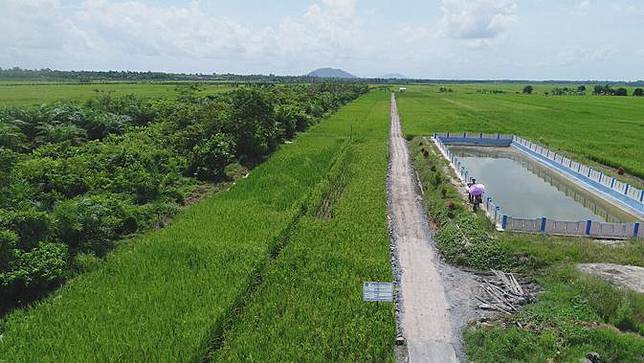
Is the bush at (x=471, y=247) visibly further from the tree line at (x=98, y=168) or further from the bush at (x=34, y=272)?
the bush at (x=34, y=272)

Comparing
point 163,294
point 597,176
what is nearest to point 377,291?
point 163,294

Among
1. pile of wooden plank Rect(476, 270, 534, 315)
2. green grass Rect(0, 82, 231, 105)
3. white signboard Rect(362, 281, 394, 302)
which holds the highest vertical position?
green grass Rect(0, 82, 231, 105)

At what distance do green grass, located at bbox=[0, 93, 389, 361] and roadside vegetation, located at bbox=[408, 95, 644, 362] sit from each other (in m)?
3.67

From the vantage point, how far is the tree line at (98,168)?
1271cm

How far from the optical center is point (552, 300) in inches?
484

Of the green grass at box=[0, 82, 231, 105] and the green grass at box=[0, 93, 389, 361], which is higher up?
the green grass at box=[0, 82, 231, 105]

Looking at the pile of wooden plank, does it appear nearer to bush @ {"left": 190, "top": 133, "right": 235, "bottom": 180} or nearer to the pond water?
the pond water

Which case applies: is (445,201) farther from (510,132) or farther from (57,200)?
(510,132)

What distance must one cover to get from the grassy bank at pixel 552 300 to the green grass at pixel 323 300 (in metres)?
Answer: 2.38

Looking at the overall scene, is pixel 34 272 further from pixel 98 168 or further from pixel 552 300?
pixel 552 300

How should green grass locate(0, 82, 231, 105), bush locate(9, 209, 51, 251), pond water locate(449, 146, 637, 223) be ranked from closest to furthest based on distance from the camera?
bush locate(9, 209, 51, 251) < pond water locate(449, 146, 637, 223) < green grass locate(0, 82, 231, 105)

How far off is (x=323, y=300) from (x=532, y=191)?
64.8 ft

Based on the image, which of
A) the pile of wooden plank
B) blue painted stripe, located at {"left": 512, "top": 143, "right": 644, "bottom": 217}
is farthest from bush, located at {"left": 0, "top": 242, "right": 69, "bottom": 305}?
blue painted stripe, located at {"left": 512, "top": 143, "right": 644, "bottom": 217}

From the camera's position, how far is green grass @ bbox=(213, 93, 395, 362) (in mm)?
9961
